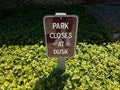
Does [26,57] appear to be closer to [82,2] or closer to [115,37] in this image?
[115,37]

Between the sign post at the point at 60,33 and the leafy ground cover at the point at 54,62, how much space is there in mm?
543

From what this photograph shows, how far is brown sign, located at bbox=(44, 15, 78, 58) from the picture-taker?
3.76 m

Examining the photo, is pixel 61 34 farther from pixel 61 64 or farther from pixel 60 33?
pixel 61 64

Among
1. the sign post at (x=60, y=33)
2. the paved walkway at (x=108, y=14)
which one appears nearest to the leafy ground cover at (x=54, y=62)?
the paved walkway at (x=108, y=14)

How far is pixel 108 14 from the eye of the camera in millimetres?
7637

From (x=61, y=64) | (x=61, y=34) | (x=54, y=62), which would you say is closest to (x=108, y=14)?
(x=54, y=62)

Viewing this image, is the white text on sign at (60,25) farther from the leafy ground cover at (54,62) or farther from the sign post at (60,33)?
the leafy ground cover at (54,62)

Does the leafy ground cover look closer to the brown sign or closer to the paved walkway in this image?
the paved walkway

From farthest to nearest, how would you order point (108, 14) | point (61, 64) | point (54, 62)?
point (108, 14) < point (54, 62) < point (61, 64)

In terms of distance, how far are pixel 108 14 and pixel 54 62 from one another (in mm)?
3610

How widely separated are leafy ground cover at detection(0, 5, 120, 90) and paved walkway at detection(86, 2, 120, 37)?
322mm

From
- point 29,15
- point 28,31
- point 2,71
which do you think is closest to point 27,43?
point 28,31

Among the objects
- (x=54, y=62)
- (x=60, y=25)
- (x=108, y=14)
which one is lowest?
(x=54, y=62)

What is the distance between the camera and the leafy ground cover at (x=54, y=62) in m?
4.21
